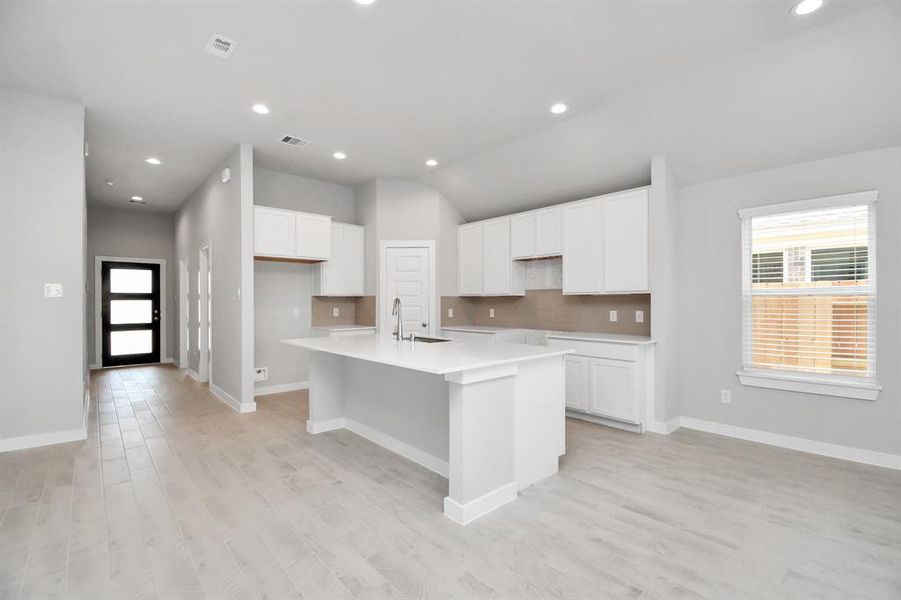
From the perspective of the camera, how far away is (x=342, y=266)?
19.4 ft

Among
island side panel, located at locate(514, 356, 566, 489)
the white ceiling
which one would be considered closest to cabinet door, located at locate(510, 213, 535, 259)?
the white ceiling

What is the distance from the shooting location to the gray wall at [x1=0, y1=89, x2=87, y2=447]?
3.50 m

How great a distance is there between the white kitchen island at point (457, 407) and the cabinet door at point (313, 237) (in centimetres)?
195

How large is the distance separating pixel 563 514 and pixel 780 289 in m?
2.90

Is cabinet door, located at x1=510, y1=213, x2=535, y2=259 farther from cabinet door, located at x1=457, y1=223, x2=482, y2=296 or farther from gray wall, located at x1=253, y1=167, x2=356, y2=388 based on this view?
gray wall, located at x1=253, y1=167, x2=356, y2=388

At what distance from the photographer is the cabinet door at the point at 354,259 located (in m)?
5.96

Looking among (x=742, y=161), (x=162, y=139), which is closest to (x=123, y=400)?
(x=162, y=139)

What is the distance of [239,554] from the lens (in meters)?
2.07

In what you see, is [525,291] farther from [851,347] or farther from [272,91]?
[272,91]

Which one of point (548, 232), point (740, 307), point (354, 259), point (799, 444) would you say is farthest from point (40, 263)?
point (799, 444)

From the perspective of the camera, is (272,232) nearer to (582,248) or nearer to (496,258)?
(496,258)

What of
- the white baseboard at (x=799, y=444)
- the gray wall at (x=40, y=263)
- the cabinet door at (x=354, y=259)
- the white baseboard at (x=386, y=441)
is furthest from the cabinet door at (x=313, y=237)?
the white baseboard at (x=799, y=444)

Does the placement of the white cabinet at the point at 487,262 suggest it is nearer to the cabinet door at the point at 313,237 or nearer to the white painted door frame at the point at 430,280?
the white painted door frame at the point at 430,280

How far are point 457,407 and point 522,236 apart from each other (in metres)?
3.37
